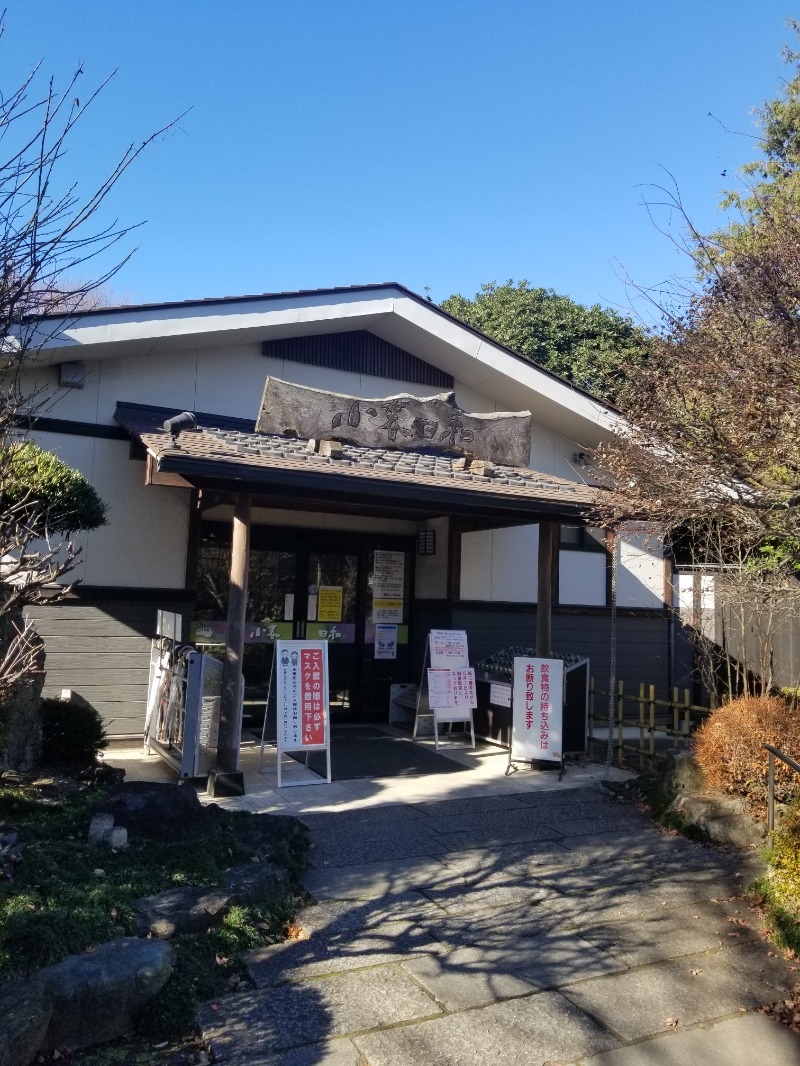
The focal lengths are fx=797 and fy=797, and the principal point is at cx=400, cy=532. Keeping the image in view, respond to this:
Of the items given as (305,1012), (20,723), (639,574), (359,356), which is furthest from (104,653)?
(639,574)

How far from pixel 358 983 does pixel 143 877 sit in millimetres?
1514

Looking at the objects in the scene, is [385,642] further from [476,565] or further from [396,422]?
[396,422]

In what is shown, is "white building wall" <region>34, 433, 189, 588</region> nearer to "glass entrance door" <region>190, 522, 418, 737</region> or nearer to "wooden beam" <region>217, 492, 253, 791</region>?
"glass entrance door" <region>190, 522, 418, 737</region>

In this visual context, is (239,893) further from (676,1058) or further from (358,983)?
(676,1058)

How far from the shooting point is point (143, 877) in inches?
190

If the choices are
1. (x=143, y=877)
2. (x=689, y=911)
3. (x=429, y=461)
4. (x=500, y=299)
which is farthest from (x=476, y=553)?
(x=500, y=299)

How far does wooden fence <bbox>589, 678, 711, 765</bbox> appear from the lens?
30.6ft

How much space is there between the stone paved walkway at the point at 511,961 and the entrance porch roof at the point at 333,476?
3.26m

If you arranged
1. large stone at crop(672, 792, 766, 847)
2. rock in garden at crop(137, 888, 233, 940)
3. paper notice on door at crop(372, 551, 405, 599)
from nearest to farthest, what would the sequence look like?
rock in garden at crop(137, 888, 233, 940), large stone at crop(672, 792, 766, 847), paper notice on door at crop(372, 551, 405, 599)

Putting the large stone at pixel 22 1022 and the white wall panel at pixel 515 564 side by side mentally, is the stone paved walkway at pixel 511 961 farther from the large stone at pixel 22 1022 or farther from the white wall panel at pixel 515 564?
the white wall panel at pixel 515 564

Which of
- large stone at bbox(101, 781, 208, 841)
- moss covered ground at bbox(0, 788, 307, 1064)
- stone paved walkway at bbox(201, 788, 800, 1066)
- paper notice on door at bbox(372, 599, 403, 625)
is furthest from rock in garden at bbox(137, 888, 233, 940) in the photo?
paper notice on door at bbox(372, 599, 403, 625)

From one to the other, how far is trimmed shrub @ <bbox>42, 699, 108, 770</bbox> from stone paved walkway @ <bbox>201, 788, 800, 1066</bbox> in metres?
2.31

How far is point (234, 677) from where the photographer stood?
768 cm

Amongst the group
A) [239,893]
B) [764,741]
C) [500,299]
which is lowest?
[239,893]
